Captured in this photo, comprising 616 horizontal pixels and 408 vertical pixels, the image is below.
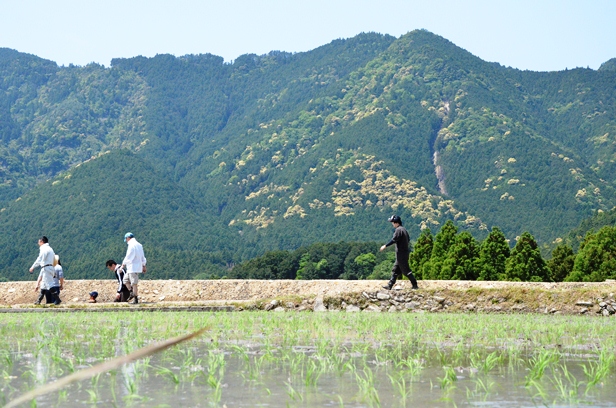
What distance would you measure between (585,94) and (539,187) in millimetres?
60949

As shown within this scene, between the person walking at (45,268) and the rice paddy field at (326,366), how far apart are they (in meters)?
6.68

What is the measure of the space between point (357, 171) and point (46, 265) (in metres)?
104

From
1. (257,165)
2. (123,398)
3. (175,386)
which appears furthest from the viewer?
(257,165)

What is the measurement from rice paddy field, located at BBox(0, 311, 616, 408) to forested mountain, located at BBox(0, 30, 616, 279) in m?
85.4

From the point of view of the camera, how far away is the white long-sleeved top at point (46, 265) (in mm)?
18875

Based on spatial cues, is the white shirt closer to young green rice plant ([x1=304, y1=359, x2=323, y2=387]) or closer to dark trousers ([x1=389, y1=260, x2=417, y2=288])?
dark trousers ([x1=389, y1=260, x2=417, y2=288])

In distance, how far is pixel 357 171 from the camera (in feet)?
401

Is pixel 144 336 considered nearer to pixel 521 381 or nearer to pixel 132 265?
pixel 521 381

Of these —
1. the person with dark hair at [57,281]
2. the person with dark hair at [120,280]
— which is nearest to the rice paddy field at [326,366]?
the person with dark hair at [57,281]

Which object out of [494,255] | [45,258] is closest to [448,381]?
[45,258]

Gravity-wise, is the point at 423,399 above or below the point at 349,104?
below

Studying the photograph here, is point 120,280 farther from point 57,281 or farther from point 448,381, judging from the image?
point 448,381

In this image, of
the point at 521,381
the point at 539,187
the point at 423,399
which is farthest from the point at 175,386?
the point at 539,187

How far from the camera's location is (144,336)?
412 inches
